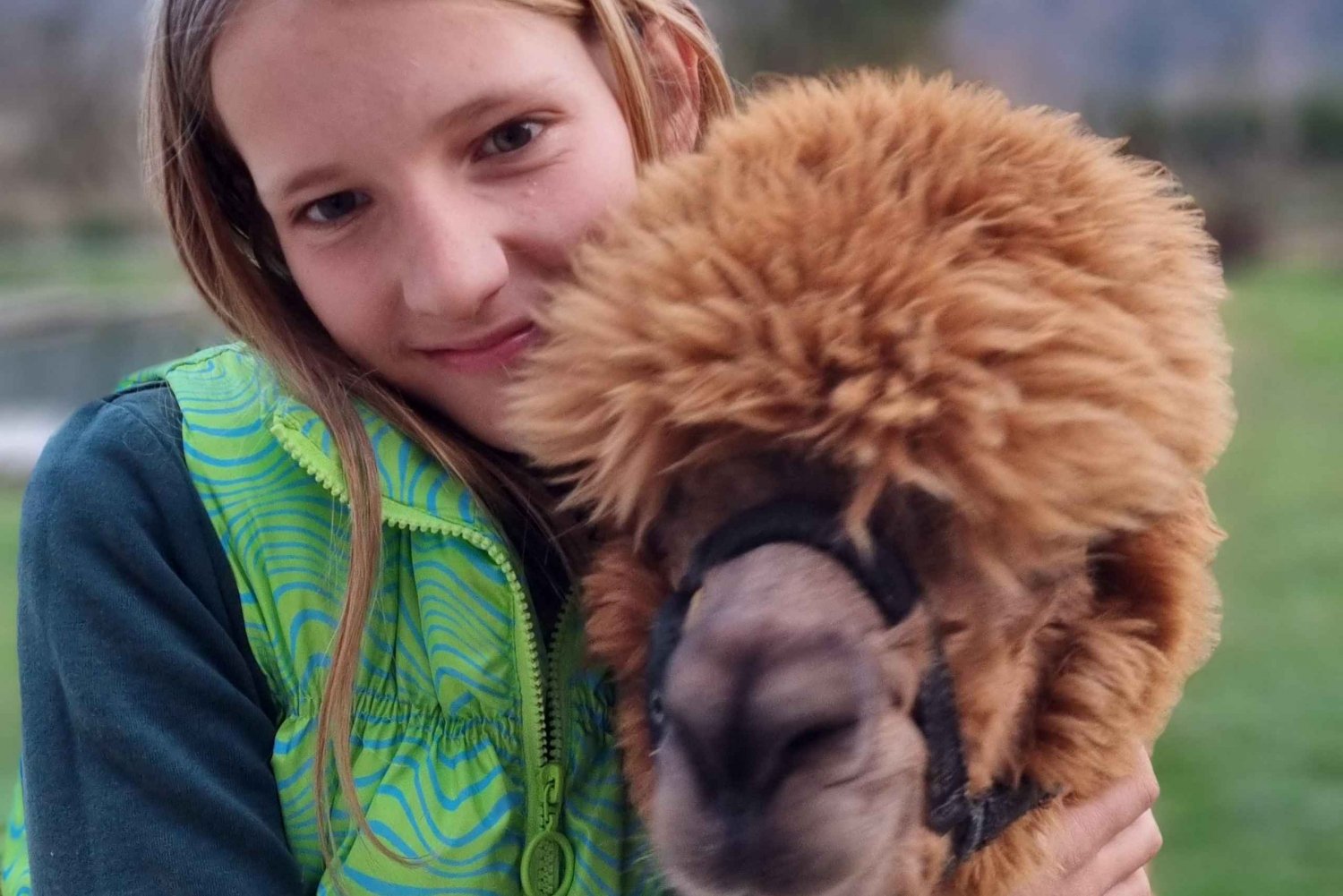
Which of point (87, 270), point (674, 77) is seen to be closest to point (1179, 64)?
point (87, 270)

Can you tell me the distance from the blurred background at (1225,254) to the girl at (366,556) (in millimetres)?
2439

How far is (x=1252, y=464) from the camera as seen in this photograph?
20.9 feet

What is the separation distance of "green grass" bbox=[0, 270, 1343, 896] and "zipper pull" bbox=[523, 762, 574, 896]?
83cm

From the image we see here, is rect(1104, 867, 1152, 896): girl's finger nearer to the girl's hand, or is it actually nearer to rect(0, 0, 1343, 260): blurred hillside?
the girl's hand

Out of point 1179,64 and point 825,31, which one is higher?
point 825,31

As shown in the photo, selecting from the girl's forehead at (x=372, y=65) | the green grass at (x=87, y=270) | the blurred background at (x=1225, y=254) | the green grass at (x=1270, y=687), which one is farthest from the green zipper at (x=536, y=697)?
the green grass at (x=87, y=270)

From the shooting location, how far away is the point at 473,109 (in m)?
1.03

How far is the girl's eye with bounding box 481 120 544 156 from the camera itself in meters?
1.06

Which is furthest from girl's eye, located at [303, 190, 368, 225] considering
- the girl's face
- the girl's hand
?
the girl's hand

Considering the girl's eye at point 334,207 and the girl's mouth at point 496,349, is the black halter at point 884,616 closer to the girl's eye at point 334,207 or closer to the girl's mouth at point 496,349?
the girl's mouth at point 496,349

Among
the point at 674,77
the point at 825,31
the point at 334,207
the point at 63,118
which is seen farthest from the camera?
the point at 63,118

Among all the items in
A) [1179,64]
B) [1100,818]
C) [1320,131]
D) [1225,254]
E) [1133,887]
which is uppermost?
[1100,818]

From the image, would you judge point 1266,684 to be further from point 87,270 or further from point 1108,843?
point 87,270

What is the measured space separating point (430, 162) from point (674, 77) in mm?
281
